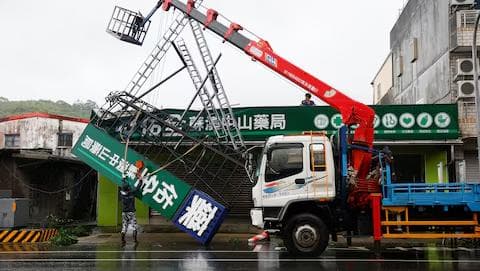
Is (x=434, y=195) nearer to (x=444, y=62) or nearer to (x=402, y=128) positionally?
(x=402, y=128)

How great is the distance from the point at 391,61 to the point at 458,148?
520 inches

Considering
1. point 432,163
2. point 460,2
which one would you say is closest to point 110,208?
point 432,163

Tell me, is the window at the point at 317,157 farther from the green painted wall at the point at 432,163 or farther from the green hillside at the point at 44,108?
the green hillside at the point at 44,108

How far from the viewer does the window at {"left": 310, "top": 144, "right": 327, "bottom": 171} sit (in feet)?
38.3

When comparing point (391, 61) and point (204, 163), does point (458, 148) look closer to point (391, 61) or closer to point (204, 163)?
point (204, 163)

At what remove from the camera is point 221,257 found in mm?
11523

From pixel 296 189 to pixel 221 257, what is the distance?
7.72 feet

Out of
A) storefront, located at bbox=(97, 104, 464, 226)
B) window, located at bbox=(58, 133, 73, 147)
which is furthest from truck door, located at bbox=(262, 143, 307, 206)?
window, located at bbox=(58, 133, 73, 147)

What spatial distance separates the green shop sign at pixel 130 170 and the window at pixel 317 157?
4.28 metres

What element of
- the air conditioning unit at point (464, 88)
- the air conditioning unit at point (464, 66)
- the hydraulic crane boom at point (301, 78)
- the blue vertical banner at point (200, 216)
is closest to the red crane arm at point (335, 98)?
the hydraulic crane boom at point (301, 78)

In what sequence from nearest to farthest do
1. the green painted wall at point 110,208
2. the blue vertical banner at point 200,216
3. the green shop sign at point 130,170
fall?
the blue vertical banner at point 200,216 → the green shop sign at point 130,170 → the green painted wall at point 110,208

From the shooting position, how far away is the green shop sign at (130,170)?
14.6 meters

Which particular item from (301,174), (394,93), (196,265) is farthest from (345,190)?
(394,93)

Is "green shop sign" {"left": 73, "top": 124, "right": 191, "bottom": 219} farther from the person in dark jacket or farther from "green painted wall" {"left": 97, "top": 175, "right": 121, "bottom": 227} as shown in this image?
"green painted wall" {"left": 97, "top": 175, "right": 121, "bottom": 227}
